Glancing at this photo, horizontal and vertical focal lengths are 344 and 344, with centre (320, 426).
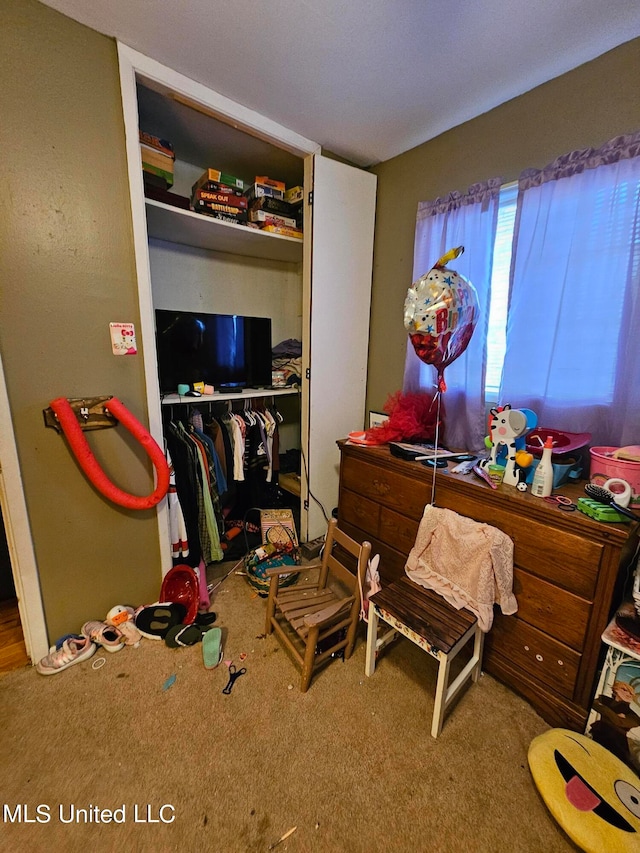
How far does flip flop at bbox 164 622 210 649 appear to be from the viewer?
63.6 inches

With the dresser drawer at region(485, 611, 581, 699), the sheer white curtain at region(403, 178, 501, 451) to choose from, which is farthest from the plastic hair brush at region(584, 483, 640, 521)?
the sheer white curtain at region(403, 178, 501, 451)

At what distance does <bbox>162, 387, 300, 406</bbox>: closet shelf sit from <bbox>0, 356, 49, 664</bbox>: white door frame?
0.65m

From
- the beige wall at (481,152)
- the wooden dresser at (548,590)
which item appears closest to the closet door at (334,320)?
the beige wall at (481,152)

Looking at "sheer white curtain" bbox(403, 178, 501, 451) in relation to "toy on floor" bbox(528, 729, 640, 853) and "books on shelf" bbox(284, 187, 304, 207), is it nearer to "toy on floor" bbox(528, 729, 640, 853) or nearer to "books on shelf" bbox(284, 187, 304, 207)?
"books on shelf" bbox(284, 187, 304, 207)

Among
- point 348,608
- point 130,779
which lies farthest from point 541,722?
point 130,779

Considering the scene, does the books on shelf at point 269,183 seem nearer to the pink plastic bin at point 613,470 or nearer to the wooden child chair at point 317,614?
the wooden child chair at point 317,614

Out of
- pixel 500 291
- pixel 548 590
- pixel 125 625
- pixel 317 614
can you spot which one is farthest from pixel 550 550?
pixel 125 625

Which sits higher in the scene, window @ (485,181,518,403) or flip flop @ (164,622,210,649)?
window @ (485,181,518,403)

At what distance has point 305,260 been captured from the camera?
6.93ft

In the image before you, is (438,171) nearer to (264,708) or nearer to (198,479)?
(198,479)

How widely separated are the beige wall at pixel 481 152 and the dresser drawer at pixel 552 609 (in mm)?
1353

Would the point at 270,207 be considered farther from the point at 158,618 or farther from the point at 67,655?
the point at 67,655

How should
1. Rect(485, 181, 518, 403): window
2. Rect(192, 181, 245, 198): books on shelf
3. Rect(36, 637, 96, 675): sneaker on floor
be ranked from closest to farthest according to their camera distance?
1. Rect(36, 637, 96, 675): sneaker on floor
2. Rect(485, 181, 518, 403): window
3. Rect(192, 181, 245, 198): books on shelf

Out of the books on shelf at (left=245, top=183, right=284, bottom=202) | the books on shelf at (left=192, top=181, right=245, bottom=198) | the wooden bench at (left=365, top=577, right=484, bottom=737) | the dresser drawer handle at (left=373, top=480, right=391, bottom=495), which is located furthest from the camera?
the books on shelf at (left=245, top=183, right=284, bottom=202)
